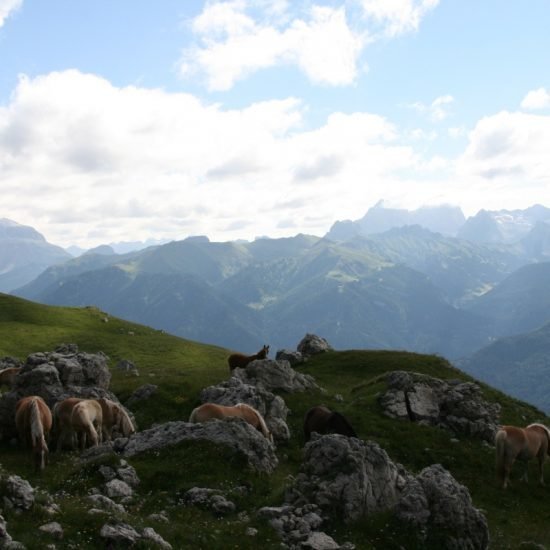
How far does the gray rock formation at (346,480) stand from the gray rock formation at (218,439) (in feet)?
9.70

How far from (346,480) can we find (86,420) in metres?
14.0

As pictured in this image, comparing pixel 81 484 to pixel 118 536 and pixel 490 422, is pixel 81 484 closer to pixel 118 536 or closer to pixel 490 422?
pixel 118 536

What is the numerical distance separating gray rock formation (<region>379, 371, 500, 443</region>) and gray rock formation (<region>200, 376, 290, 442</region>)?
924cm

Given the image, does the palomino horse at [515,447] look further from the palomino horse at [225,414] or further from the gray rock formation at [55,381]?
the gray rock formation at [55,381]

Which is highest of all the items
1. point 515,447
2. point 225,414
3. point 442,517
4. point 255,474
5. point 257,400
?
point 225,414

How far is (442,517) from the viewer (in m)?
18.7

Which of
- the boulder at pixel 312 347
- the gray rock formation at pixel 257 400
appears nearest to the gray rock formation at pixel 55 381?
the gray rock formation at pixel 257 400

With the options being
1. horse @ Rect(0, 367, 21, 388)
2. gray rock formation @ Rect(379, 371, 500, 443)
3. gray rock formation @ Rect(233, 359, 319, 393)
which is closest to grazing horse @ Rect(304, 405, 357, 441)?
gray rock formation @ Rect(379, 371, 500, 443)

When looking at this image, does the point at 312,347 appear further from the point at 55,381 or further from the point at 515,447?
the point at 515,447

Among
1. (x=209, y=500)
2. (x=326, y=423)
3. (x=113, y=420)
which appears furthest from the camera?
(x=326, y=423)

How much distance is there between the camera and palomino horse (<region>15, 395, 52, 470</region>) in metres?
23.0

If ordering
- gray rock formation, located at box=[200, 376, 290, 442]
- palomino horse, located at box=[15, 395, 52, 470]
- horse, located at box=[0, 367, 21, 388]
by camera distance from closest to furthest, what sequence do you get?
palomino horse, located at box=[15, 395, 52, 470], gray rock formation, located at box=[200, 376, 290, 442], horse, located at box=[0, 367, 21, 388]

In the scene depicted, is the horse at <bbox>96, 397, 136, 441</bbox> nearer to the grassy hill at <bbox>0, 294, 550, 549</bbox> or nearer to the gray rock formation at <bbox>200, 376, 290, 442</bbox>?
the grassy hill at <bbox>0, 294, 550, 549</bbox>

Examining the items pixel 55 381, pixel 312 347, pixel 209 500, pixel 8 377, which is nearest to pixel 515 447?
pixel 209 500
